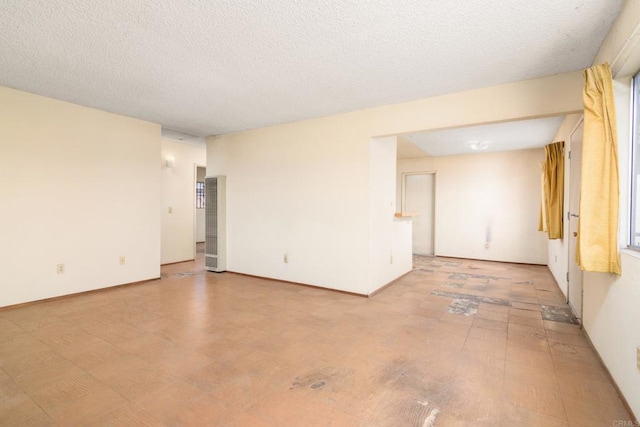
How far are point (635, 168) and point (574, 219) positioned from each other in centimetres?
165

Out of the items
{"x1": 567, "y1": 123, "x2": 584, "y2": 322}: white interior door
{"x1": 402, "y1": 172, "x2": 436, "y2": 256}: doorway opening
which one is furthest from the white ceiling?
{"x1": 402, "y1": 172, "x2": 436, "y2": 256}: doorway opening

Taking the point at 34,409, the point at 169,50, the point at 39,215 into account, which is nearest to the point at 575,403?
the point at 34,409

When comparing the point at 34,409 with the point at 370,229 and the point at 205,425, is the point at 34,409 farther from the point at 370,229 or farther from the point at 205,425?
the point at 370,229

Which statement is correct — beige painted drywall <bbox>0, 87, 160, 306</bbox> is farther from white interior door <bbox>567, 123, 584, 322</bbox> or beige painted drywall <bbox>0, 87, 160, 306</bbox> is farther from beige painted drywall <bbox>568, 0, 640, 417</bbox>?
white interior door <bbox>567, 123, 584, 322</bbox>

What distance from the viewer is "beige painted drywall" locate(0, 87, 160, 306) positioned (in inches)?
137

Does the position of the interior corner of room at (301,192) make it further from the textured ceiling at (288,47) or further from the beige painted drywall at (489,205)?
the textured ceiling at (288,47)

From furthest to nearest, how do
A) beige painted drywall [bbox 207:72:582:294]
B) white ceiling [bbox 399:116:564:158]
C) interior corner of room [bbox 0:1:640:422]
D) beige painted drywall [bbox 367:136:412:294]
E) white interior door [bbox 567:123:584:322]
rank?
white ceiling [bbox 399:116:564:158]
beige painted drywall [bbox 367:136:412:294]
white interior door [bbox 567:123:584:322]
beige painted drywall [bbox 207:72:582:294]
interior corner of room [bbox 0:1:640:422]

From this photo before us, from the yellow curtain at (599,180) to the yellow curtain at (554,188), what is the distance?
252cm

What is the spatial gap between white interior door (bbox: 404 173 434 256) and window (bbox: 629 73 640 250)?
5.53 m

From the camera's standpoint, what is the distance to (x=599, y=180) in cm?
203

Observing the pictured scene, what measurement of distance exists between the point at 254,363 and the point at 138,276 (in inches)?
131

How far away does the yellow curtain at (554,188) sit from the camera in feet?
13.7

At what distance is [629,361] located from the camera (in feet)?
5.81

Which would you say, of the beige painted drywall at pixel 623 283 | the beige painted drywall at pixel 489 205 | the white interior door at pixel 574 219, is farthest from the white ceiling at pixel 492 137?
the beige painted drywall at pixel 623 283
